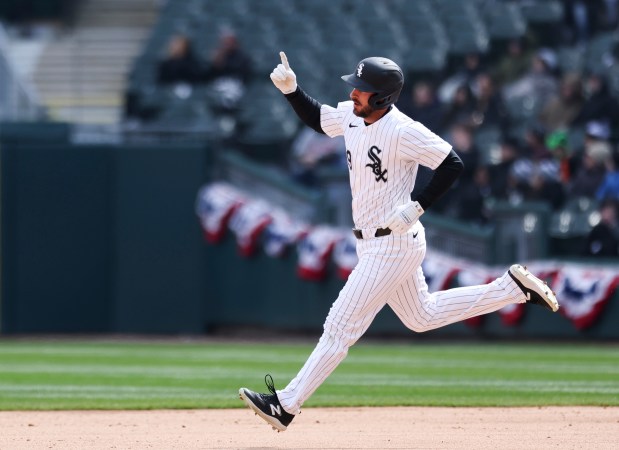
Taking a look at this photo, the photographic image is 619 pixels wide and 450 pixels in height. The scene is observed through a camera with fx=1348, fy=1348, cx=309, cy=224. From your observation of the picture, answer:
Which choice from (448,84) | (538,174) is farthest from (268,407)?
(448,84)

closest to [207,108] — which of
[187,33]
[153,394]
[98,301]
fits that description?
[187,33]

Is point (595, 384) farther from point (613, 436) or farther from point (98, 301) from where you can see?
point (98, 301)

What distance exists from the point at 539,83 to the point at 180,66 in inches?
192

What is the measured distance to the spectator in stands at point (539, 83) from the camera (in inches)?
622

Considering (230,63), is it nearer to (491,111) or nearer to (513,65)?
(513,65)

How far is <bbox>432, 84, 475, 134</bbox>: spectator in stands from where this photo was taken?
1520cm

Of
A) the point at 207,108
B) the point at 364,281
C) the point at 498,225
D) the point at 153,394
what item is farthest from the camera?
the point at 207,108

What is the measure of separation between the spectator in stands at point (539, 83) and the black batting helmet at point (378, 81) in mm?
9085

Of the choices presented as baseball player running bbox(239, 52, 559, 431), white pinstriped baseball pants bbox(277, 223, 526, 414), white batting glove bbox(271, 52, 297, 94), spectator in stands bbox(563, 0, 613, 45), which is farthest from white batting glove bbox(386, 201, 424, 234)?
spectator in stands bbox(563, 0, 613, 45)

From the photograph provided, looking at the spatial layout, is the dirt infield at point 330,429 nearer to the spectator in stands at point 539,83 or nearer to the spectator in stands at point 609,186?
the spectator in stands at point 609,186

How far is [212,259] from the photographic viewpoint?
15.9 metres

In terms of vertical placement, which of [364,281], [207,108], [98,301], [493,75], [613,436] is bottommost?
[98,301]

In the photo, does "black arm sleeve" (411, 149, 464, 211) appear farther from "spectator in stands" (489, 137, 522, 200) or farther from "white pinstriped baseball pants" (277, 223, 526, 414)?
"spectator in stands" (489, 137, 522, 200)

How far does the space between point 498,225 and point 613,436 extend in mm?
7100
